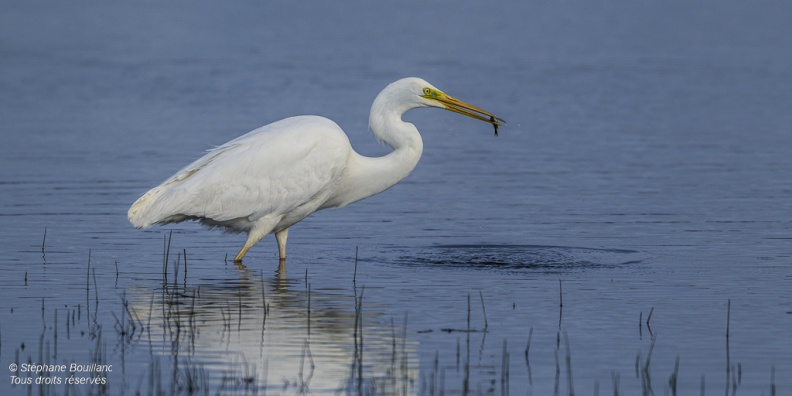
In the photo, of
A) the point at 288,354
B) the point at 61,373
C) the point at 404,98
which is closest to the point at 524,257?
the point at 404,98

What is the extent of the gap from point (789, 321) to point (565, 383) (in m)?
2.48

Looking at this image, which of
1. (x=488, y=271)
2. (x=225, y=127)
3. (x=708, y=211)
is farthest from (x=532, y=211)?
(x=225, y=127)

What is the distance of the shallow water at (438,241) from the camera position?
28.3ft

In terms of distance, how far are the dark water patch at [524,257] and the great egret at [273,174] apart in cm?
101

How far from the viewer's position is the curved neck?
41.1ft

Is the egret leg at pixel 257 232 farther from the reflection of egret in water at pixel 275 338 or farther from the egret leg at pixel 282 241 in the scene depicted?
the reflection of egret in water at pixel 275 338

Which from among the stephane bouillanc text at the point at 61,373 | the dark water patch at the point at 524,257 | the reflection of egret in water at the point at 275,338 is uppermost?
the dark water patch at the point at 524,257

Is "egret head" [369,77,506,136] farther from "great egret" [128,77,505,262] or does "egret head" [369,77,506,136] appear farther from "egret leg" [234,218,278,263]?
"egret leg" [234,218,278,263]

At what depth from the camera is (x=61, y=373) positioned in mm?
8219

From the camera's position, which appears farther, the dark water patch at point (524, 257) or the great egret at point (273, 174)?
the dark water patch at point (524, 257)

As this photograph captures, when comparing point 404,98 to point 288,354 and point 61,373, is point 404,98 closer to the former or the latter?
point 288,354

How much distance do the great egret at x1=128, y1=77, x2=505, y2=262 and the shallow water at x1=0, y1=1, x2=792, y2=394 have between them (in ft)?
1.63

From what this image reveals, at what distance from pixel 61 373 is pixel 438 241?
6.07m

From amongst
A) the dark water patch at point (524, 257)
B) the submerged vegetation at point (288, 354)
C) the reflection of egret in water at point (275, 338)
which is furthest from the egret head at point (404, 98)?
the submerged vegetation at point (288, 354)
